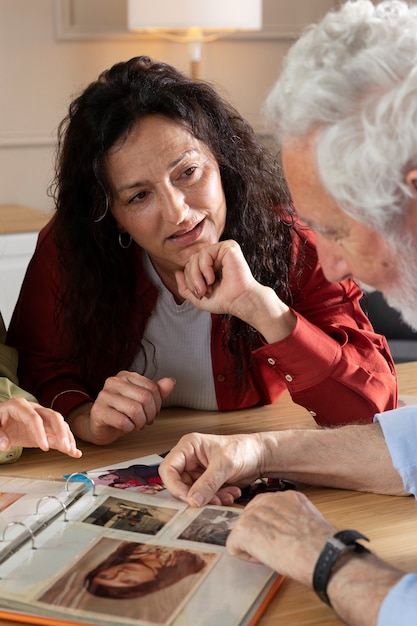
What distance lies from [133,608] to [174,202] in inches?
37.6

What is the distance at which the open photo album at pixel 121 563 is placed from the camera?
1123 millimetres

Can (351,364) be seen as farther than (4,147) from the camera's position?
No

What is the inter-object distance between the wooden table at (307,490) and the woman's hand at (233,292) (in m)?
0.18

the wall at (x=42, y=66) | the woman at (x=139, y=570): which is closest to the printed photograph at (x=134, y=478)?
the woman at (x=139, y=570)

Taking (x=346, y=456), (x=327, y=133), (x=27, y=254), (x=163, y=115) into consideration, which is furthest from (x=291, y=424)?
(x=27, y=254)

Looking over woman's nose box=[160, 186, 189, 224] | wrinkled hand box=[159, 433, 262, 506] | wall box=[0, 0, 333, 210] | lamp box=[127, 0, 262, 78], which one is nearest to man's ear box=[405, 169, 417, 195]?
wrinkled hand box=[159, 433, 262, 506]

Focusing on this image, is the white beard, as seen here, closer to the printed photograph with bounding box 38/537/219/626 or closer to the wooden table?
the wooden table

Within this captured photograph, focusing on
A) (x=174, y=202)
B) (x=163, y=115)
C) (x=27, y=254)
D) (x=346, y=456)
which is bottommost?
(x=27, y=254)

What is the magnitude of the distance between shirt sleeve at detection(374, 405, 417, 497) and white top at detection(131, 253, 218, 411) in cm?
56

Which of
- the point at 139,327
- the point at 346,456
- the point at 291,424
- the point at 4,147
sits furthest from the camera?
the point at 4,147

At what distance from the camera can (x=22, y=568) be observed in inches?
47.8

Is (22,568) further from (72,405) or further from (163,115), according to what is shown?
(163,115)

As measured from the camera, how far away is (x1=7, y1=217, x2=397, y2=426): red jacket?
1.83 metres

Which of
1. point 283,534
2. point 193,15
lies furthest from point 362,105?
point 193,15
